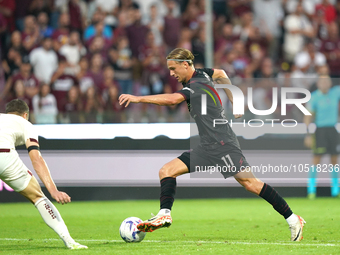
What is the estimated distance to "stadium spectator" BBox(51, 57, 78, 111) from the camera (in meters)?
12.0

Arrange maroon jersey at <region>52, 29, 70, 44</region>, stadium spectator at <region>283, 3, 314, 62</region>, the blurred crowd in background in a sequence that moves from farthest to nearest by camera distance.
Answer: stadium spectator at <region>283, 3, 314, 62</region>, maroon jersey at <region>52, 29, 70, 44</region>, the blurred crowd in background

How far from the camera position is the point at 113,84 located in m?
12.2

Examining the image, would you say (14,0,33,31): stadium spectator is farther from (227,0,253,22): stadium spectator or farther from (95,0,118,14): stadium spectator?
(227,0,253,22): stadium spectator

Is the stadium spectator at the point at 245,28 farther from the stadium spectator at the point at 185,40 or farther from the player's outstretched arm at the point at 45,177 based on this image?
the player's outstretched arm at the point at 45,177

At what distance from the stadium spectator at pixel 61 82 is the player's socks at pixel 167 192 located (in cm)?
586

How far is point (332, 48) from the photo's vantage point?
15.0 metres

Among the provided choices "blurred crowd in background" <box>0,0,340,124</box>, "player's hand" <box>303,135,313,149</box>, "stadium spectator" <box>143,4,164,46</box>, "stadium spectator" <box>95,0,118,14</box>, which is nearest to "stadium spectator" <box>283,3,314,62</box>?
"blurred crowd in background" <box>0,0,340,124</box>

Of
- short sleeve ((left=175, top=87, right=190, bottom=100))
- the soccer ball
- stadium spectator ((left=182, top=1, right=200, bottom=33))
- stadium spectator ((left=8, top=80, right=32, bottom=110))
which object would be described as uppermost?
stadium spectator ((left=182, top=1, right=200, bottom=33))

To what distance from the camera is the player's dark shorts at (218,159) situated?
21.2ft

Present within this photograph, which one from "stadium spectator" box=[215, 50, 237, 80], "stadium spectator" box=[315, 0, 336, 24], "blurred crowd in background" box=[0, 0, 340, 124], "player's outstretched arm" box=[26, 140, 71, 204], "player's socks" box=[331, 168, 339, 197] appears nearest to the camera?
"player's outstretched arm" box=[26, 140, 71, 204]

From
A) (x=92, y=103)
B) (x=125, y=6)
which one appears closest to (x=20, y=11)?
(x=125, y=6)

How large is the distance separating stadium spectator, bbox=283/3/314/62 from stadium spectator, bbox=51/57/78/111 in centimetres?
598

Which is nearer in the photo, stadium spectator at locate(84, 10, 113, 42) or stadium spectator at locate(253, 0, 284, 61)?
stadium spectator at locate(84, 10, 113, 42)

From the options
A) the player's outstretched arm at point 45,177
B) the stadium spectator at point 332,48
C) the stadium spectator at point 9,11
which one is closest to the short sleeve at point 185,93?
the player's outstretched arm at point 45,177
